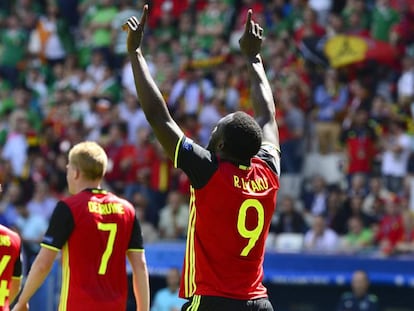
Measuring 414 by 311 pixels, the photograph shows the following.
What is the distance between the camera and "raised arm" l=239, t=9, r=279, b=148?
5.98m

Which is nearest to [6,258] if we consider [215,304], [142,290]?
[142,290]

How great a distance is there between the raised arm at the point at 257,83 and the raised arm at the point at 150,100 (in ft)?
2.65

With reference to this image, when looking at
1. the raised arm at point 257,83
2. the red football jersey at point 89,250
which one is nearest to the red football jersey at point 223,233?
the raised arm at point 257,83

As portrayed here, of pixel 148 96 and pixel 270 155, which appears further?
pixel 270 155

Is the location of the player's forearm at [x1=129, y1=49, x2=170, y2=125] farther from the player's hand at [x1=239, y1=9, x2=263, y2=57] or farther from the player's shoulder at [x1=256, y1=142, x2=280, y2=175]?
the player's hand at [x1=239, y1=9, x2=263, y2=57]

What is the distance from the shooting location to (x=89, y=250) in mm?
6699

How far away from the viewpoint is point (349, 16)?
16672mm

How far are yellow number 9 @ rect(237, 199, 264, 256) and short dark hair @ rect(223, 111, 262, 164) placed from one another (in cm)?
25

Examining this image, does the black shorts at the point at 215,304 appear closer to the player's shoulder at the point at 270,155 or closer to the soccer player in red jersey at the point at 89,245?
the player's shoulder at the point at 270,155

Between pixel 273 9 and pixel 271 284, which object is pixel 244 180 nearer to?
pixel 271 284

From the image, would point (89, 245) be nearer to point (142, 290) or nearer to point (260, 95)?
point (142, 290)

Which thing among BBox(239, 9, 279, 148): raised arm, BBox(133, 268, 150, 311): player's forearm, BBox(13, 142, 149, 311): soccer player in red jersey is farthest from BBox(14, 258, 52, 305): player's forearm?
BBox(239, 9, 279, 148): raised arm

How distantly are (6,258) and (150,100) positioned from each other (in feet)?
6.13

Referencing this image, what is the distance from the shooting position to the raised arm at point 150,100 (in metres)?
5.18
